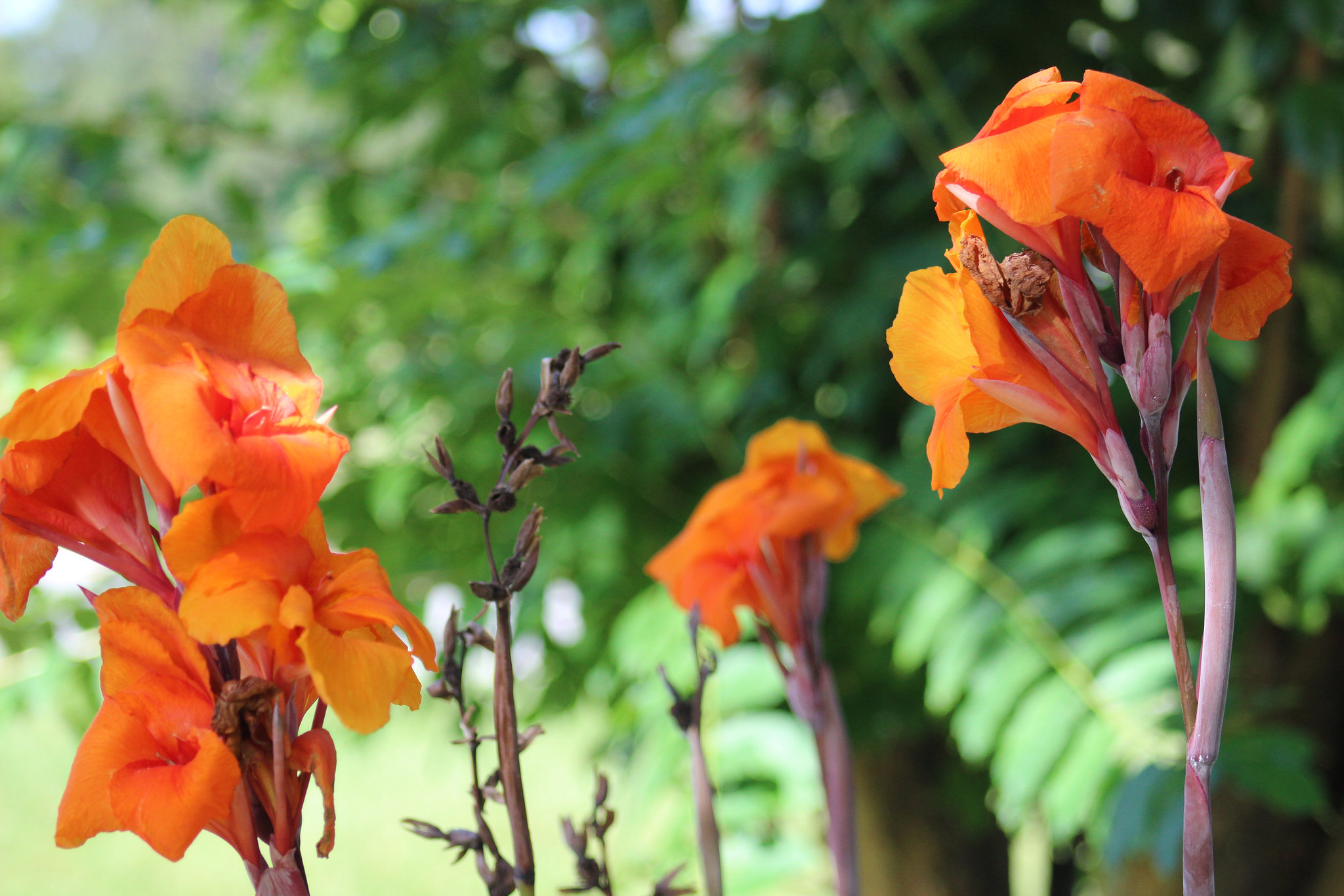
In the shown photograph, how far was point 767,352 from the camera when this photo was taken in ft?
3.12

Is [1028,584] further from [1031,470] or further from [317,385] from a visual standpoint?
[317,385]

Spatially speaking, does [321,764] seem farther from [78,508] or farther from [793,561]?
[793,561]

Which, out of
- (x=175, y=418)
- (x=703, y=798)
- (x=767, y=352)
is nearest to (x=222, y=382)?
(x=175, y=418)

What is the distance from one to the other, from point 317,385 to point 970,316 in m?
0.13

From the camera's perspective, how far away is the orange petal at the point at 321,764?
0.59ft

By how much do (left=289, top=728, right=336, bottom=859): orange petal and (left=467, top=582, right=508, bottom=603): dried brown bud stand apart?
35 millimetres

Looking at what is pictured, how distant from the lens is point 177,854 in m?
0.17

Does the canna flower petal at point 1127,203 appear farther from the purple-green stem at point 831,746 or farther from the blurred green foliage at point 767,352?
the blurred green foliage at point 767,352

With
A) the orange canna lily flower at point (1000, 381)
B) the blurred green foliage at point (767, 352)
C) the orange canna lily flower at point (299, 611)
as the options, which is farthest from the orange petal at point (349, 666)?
the blurred green foliage at point (767, 352)

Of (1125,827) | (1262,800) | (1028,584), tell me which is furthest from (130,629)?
(1262,800)

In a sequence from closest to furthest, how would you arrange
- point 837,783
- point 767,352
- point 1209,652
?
point 1209,652 < point 837,783 < point 767,352

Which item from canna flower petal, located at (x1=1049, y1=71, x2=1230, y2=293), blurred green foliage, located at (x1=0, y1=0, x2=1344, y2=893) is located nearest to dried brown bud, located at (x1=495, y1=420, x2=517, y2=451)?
canna flower petal, located at (x1=1049, y1=71, x2=1230, y2=293)

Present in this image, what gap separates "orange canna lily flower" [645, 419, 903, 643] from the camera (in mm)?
317

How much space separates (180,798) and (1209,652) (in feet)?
0.56
